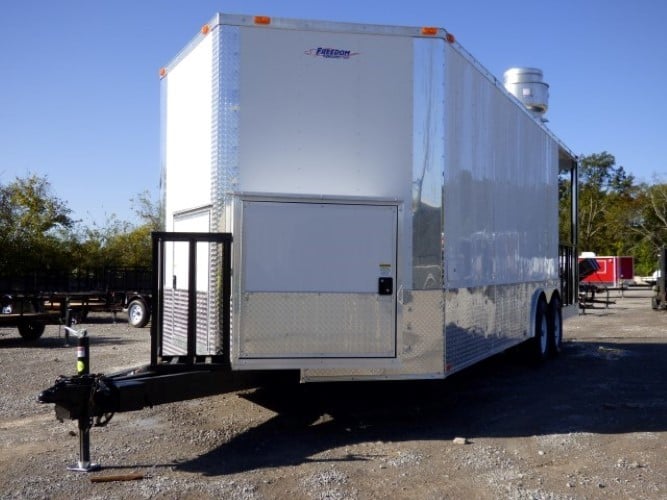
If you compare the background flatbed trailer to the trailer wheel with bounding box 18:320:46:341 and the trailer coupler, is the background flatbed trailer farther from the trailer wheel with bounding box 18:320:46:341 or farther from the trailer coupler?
the trailer coupler

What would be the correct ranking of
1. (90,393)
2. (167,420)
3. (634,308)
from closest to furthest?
(90,393) < (167,420) < (634,308)

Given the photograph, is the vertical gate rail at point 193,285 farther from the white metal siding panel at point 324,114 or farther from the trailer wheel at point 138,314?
the trailer wheel at point 138,314

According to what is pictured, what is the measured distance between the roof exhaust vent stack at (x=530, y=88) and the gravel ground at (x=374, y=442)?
166 inches

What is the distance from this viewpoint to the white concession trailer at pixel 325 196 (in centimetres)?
623

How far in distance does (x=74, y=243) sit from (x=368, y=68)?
2783 cm

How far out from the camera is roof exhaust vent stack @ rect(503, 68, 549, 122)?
11258 mm

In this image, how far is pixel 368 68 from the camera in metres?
6.56

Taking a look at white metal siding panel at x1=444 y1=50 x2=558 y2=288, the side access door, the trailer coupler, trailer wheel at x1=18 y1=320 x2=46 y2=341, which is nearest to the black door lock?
the side access door

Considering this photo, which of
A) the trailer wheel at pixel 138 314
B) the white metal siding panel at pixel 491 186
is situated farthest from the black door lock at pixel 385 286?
the trailer wheel at pixel 138 314

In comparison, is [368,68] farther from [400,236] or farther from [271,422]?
[271,422]

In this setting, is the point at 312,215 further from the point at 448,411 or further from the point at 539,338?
the point at 539,338

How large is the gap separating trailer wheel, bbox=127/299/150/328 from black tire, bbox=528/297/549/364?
35.0ft

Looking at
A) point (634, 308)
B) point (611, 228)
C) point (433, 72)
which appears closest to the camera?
point (433, 72)

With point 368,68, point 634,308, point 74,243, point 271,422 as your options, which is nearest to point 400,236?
point 368,68
